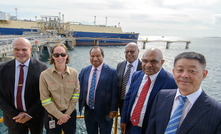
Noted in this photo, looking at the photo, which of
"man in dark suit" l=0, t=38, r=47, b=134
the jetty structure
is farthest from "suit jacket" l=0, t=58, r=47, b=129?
the jetty structure

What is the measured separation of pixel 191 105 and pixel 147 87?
0.77 meters

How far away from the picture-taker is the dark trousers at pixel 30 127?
7.91ft

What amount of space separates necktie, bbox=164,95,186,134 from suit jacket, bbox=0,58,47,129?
95.0 inches

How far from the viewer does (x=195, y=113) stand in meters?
1.30

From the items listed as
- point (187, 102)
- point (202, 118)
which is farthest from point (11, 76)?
point (202, 118)

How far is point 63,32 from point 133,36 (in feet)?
97.9

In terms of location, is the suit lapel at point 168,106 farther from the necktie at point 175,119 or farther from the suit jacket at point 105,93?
the suit jacket at point 105,93

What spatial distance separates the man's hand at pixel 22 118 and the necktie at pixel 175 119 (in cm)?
249

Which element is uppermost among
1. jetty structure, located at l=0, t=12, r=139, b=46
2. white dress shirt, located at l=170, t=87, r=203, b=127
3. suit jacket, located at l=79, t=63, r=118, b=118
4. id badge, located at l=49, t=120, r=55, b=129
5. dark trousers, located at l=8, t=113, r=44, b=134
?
jetty structure, located at l=0, t=12, r=139, b=46

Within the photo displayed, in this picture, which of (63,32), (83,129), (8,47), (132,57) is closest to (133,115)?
(132,57)

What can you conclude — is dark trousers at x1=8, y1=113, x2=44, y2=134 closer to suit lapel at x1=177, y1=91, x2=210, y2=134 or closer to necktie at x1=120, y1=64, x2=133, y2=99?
necktie at x1=120, y1=64, x2=133, y2=99

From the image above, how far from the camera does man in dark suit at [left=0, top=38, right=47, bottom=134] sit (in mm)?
2299

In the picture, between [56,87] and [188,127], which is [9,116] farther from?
[188,127]

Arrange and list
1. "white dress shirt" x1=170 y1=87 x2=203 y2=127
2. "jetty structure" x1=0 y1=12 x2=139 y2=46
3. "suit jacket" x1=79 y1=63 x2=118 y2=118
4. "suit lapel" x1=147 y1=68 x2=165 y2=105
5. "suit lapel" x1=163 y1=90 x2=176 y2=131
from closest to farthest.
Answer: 1. "white dress shirt" x1=170 y1=87 x2=203 y2=127
2. "suit lapel" x1=163 y1=90 x2=176 y2=131
3. "suit lapel" x1=147 y1=68 x2=165 y2=105
4. "suit jacket" x1=79 y1=63 x2=118 y2=118
5. "jetty structure" x1=0 y1=12 x2=139 y2=46
